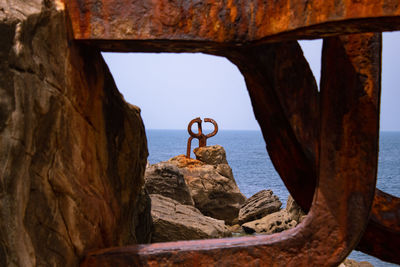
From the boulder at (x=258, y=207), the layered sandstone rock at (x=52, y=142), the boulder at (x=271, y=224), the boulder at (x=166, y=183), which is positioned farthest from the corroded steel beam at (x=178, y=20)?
the boulder at (x=258, y=207)

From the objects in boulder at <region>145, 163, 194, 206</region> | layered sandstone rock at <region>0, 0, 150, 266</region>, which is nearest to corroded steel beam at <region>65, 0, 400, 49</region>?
layered sandstone rock at <region>0, 0, 150, 266</region>

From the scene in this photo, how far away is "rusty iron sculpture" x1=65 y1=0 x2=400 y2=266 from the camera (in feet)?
7.63

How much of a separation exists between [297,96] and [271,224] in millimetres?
7254

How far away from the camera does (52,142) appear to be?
88.9 inches

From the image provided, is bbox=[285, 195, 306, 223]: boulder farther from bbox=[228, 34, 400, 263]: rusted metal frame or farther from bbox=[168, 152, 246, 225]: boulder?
bbox=[228, 34, 400, 263]: rusted metal frame

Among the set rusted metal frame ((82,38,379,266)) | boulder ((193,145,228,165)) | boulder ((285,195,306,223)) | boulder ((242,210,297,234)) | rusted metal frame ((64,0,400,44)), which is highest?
rusted metal frame ((64,0,400,44))

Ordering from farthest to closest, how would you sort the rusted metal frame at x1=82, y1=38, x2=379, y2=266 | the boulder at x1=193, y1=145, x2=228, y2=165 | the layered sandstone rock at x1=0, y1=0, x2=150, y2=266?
the boulder at x1=193, y1=145, x2=228, y2=165 < the rusted metal frame at x1=82, y1=38, x2=379, y2=266 < the layered sandstone rock at x1=0, y1=0, x2=150, y2=266

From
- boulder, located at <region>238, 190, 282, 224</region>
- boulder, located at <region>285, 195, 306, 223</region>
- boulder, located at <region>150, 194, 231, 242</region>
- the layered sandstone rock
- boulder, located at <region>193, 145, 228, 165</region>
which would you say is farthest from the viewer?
boulder, located at <region>193, 145, 228, 165</region>

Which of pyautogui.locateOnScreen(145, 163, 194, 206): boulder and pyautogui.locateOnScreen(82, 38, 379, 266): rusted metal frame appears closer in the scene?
pyautogui.locateOnScreen(82, 38, 379, 266): rusted metal frame

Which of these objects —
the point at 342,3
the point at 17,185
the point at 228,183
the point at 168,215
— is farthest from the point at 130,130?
the point at 228,183

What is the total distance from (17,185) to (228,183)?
952 cm

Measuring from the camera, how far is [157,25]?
2.36m

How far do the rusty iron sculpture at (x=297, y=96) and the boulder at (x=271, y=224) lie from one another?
6433 mm

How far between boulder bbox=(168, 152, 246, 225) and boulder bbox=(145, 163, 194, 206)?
2.18 meters
